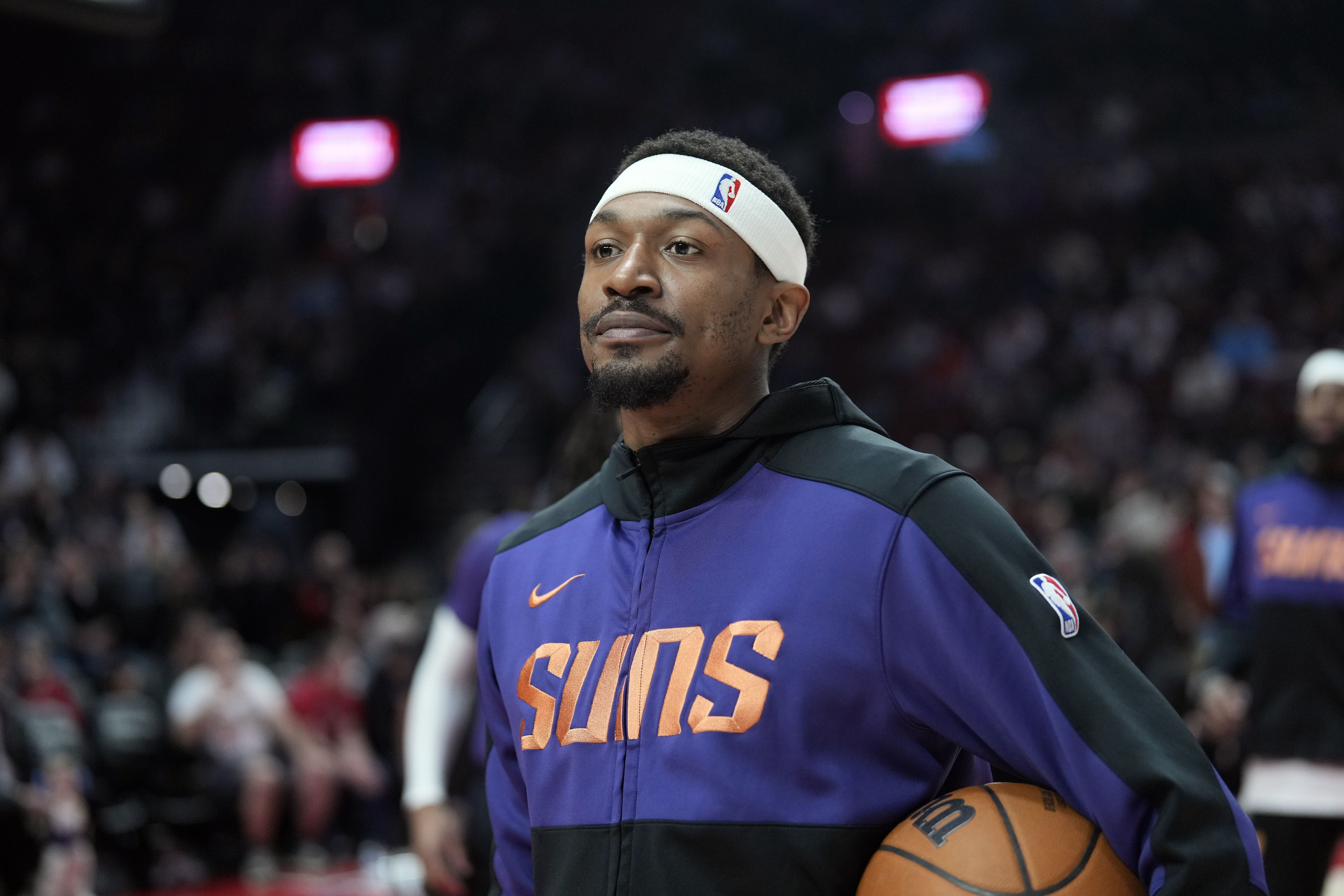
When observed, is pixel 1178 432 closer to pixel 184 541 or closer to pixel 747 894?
pixel 184 541

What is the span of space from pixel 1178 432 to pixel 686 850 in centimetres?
1199

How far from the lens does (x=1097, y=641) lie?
5.31 ft

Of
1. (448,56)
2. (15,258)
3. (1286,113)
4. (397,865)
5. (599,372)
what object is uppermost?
(448,56)

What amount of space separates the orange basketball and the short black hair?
78 cm

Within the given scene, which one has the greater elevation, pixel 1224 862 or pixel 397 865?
pixel 1224 862

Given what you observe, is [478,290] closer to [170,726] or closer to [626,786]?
[170,726]

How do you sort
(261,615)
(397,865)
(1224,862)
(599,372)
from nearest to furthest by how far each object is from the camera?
(1224,862) < (599,372) < (397,865) < (261,615)

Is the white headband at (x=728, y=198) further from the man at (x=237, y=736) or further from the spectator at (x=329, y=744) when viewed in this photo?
the spectator at (x=329, y=744)

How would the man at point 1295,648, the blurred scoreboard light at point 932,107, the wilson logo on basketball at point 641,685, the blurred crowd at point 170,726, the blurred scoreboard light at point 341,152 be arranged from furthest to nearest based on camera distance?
the blurred scoreboard light at point 341,152 → the blurred scoreboard light at point 932,107 → the blurred crowd at point 170,726 → the man at point 1295,648 → the wilson logo on basketball at point 641,685

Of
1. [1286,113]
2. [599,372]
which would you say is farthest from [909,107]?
[599,372]

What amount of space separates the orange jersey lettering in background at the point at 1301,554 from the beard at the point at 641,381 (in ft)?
9.75

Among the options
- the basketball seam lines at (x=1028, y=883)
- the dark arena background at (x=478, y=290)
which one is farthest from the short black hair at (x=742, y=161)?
the dark arena background at (x=478, y=290)

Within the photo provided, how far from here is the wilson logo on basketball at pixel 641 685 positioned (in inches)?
67.2

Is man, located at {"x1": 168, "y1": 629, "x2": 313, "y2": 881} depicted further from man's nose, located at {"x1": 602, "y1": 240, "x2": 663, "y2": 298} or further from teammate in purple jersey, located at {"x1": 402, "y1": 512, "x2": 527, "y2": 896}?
man's nose, located at {"x1": 602, "y1": 240, "x2": 663, "y2": 298}
